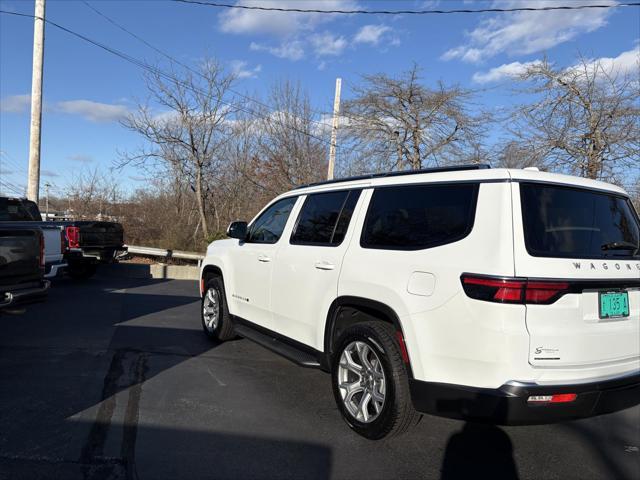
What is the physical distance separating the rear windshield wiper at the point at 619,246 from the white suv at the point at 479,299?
0.4 inches

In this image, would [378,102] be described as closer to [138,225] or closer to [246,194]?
[246,194]

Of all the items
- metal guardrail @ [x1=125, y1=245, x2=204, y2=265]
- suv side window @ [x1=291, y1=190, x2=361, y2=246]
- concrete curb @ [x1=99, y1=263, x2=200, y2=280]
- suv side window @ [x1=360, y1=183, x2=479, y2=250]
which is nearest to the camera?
suv side window @ [x1=360, y1=183, x2=479, y2=250]

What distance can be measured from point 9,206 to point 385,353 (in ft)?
31.2

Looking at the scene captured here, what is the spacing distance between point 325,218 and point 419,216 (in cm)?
121

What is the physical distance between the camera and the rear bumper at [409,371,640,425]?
111 inches

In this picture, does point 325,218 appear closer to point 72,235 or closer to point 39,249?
point 39,249

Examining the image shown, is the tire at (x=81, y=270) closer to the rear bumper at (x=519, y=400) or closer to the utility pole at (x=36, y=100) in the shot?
the utility pole at (x=36, y=100)

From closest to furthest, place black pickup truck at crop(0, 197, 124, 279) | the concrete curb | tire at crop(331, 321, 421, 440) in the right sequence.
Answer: tire at crop(331, 321, 421, 440) < black pickup truck at crop(0, 197, 124, 279) < the concrete curb

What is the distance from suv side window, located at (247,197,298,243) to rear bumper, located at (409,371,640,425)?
8.11 feet

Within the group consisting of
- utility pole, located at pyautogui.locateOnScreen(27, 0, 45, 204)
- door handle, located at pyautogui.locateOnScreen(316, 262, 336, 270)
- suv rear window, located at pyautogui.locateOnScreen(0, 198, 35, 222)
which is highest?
utility pole, located at pyautogui.locateOnScreen(27, 0, 45, 204)

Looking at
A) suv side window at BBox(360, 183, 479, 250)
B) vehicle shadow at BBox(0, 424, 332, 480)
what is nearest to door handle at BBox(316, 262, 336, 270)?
suv side window at BBox(360, 183, 479, 250)

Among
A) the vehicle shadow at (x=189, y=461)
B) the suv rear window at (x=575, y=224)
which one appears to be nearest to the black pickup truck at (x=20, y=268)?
the vehicle shadow at (x=189, y=461)

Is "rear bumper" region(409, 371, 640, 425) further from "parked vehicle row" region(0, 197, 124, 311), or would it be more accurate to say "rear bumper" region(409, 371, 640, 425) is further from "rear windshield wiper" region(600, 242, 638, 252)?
"parked vehicle row" region(0, 197, 124, 311)

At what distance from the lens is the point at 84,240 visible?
11148 millimetres
